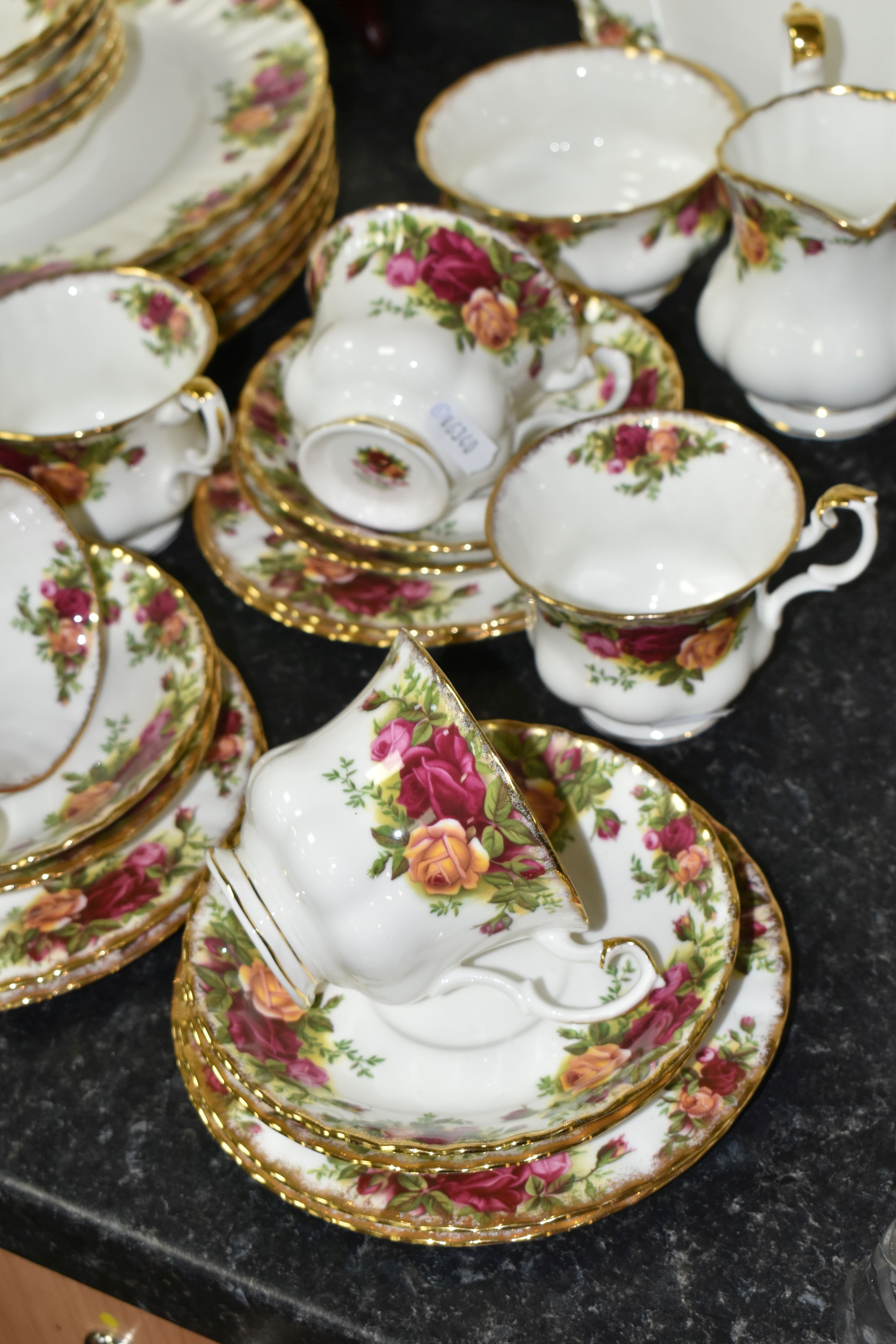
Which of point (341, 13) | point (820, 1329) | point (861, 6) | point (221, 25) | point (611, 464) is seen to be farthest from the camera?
point (341, 13)

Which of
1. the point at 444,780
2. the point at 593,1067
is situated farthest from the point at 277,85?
the point at 593,1067

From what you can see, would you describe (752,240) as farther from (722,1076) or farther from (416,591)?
(722,1076)

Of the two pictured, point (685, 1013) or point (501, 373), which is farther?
point (501, 373)

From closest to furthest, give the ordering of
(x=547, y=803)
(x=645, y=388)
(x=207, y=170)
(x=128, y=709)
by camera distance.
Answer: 1. (x=547, y=803)
2. (x=128, y=709)
3. (x=645, y=388)
4. (x=207, y=170)

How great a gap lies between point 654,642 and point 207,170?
1.99ft

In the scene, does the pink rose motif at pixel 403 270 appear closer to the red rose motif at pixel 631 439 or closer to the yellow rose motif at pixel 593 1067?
the red rose motif at pixel 631 439

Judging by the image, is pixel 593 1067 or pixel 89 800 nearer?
pixel 593 1067

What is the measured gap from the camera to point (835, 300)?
0.93 m

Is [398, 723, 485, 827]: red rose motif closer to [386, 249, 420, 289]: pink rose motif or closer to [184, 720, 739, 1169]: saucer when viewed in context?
[184, 720, 739, 1169]: saucer

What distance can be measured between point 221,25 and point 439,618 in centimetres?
70

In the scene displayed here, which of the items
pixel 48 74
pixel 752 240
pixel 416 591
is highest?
pixel 48 74

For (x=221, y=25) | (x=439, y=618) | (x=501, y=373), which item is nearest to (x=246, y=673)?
(x=439, y=618)

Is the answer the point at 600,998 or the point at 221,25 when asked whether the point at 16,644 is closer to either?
the point at 600,998

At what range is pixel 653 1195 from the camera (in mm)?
702
